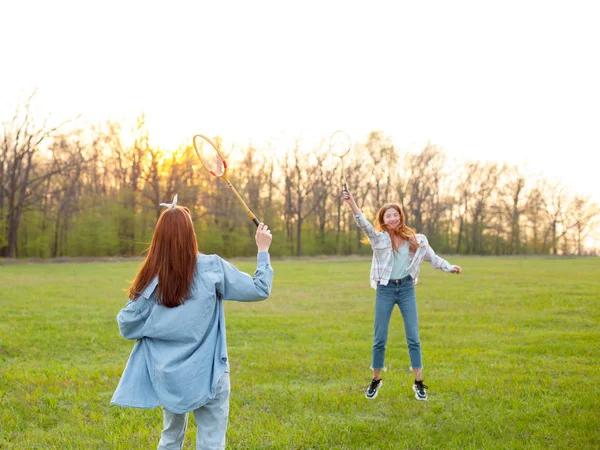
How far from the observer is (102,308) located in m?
17.0

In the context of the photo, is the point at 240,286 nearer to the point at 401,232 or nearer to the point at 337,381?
the point at 401,232

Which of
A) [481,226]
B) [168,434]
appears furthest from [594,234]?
[168,434]

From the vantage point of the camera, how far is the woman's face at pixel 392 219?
23.9ft

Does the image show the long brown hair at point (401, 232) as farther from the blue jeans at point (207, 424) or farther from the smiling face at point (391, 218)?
the blue jeans at point (207, 424)

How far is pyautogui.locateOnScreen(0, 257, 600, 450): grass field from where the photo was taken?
19.6ft

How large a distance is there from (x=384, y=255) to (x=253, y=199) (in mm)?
56293

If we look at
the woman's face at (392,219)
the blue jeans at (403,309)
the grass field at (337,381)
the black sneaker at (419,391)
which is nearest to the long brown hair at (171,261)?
the grass field at (337,381)

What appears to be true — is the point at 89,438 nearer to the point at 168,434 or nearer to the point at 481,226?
the point at 168,434

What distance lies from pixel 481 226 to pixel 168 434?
73.0 m

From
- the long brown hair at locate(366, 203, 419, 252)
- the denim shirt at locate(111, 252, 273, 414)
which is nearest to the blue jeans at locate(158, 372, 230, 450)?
the denim shirt at locate(111, 252, 273, 414)

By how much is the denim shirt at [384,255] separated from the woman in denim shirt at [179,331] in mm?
3388

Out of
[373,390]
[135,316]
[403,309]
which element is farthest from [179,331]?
[373,390]

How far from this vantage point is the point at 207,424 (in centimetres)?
389

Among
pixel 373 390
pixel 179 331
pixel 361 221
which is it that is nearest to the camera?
pixel 179 331
